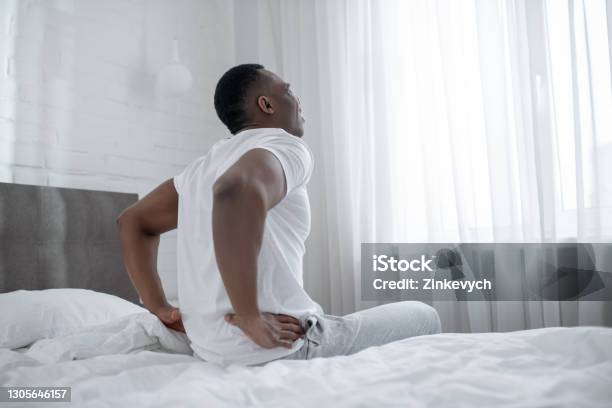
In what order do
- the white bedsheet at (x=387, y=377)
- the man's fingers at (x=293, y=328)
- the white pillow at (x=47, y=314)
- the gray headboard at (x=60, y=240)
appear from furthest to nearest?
the gray headboard at (x=60, y=240), the white pillow at (x=47, y=314), the man's fingers at (x=293, y=328), the white bedsheet at (x=387, y=377)

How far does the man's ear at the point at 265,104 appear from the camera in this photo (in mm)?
1300

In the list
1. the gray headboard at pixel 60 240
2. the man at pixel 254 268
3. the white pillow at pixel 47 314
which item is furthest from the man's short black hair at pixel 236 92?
the gray headboard at pixel 60 240

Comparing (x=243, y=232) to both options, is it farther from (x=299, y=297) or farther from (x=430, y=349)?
(x=430, y=349)

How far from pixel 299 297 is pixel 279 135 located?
324 millimetres

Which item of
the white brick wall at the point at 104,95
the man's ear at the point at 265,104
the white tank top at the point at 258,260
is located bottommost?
the white tank top at the point at 258,260

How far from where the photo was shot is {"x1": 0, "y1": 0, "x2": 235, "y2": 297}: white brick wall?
2.25 m

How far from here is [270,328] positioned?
3.15 feet

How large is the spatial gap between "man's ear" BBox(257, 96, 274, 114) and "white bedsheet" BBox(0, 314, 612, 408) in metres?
0.61

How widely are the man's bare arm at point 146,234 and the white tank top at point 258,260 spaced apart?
0.55 feet

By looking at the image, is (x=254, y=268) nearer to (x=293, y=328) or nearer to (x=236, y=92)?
(x=293, y=328)

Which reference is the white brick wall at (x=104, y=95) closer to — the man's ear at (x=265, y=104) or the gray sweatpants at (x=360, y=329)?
the man's ear at (x=265, y=104)

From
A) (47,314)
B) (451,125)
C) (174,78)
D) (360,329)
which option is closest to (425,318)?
(360,329)

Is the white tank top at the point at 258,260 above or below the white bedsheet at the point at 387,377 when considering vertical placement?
above
